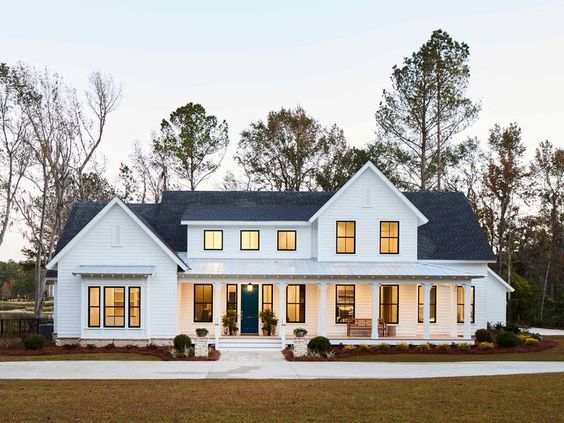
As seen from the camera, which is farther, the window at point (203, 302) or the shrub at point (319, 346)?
the window at point (203, 302)

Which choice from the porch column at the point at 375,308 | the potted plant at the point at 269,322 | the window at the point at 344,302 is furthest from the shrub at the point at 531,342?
the potted plant at the point at 269,322

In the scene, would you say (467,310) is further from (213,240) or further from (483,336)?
(213,240)

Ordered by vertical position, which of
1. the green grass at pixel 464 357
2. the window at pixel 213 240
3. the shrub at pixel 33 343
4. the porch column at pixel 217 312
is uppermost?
the window at pixel 213 240

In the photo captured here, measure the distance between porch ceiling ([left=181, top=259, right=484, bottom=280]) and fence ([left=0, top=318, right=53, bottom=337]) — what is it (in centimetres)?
918

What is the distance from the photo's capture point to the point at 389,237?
31562mm

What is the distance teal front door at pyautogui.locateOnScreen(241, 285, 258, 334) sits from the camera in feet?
101

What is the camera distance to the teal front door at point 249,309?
101ft

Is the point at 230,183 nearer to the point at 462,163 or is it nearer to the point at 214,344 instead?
the point at 462,163

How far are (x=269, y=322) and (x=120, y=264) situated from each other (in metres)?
7.13

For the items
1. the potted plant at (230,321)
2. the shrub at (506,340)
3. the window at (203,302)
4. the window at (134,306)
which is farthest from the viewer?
the window at (203,302)

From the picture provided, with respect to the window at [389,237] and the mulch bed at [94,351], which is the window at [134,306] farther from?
the window at [389,237]

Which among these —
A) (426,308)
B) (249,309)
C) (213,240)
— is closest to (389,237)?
(426,308)

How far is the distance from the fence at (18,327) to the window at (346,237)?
49.1 feet

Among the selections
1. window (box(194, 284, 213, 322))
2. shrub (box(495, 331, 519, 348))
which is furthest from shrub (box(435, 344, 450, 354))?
window (box(194, 284, 213, 322))
